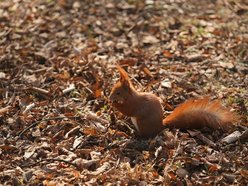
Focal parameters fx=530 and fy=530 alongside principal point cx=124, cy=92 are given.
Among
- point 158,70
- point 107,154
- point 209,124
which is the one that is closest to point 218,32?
point 158,70

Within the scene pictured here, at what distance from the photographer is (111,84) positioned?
5.23 metres

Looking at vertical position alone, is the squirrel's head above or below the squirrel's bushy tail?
above

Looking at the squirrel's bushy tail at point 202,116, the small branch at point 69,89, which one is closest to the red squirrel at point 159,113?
the squirrel's bushy tail at point 202,116

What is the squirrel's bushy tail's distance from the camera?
4277 mm

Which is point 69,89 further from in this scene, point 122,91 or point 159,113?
point 159,113

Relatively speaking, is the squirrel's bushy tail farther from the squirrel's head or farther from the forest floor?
the squirrel's head

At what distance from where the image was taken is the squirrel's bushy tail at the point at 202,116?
428 centimetres

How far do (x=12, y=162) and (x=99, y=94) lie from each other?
3.86ft

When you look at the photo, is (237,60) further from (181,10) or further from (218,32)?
(181,10)

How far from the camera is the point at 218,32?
6.14 m

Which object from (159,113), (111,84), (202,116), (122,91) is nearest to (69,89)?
(111,84)

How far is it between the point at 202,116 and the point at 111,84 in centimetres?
122

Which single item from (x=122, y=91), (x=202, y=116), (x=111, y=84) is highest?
(x=122, y=91)

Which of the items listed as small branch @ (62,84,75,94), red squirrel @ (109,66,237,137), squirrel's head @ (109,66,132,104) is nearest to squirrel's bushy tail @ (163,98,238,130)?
red squirrel @ (109,66,237,137)
